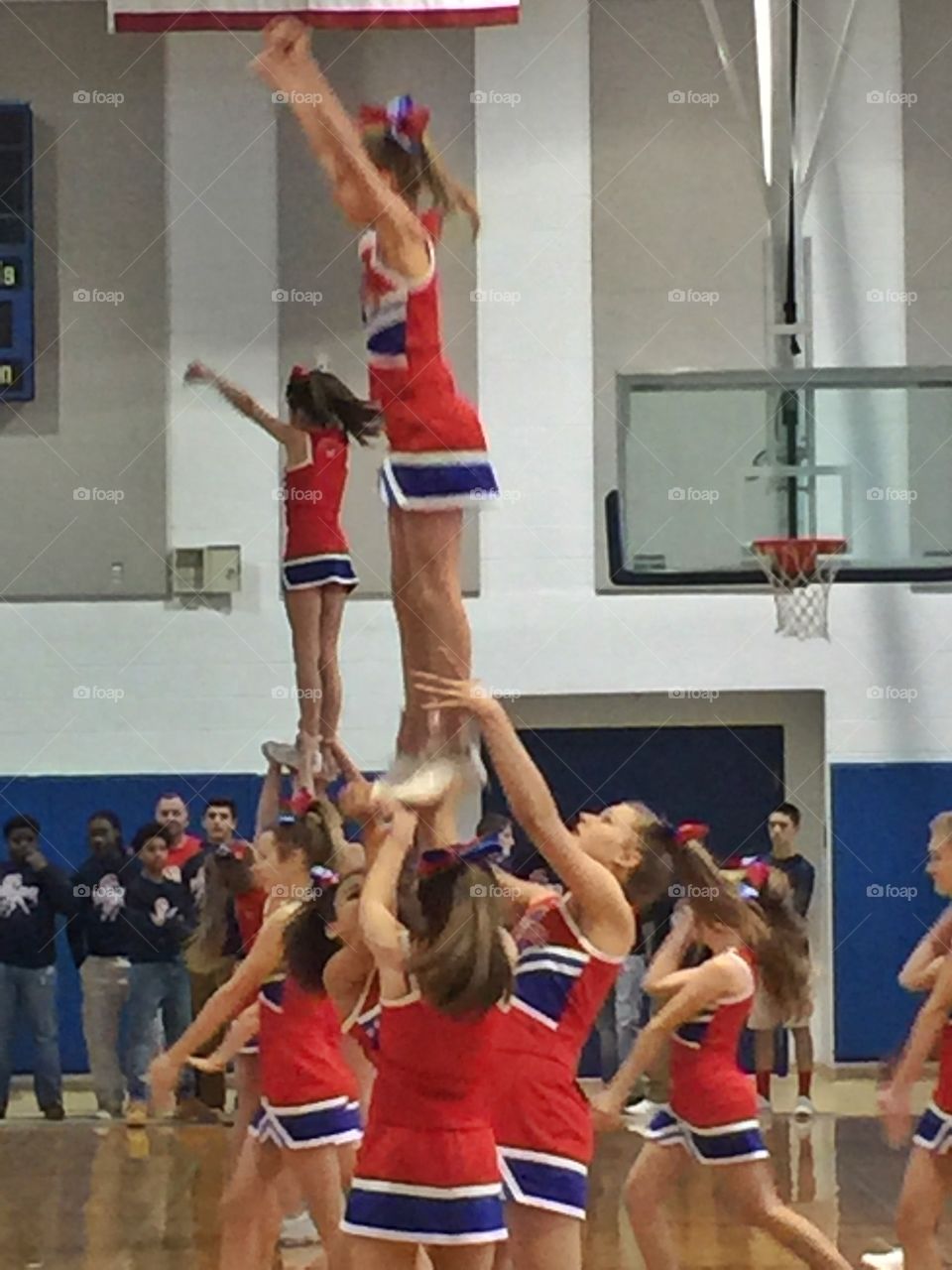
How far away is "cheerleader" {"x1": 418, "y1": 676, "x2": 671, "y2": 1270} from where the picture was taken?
4070 millimetres

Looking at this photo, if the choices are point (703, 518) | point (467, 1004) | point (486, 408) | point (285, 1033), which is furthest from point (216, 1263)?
point (486, 408)

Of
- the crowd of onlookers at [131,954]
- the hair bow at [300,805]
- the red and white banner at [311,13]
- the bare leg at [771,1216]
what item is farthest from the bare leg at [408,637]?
the red and white banner at [311,13]

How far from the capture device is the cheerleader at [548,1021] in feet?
13.4

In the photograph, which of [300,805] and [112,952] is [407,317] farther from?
[112,952]

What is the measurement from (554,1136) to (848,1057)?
18.5 feet

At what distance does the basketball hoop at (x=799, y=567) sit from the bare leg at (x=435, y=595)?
8.11 ft

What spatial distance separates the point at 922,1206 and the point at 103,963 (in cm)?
503

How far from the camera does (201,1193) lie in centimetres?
741

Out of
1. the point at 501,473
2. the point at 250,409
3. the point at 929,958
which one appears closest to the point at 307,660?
the point at 250,409

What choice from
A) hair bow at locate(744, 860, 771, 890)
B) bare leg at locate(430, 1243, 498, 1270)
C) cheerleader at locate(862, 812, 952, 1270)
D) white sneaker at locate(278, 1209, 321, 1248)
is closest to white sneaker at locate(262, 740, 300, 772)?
white sneaker at locate(278, 1209, 321, 1248)

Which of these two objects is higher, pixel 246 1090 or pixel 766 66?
pixel 766 66

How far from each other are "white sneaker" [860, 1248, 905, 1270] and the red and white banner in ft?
19.4

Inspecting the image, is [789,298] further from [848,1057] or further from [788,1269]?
[788,1269]

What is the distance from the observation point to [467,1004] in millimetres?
3725
